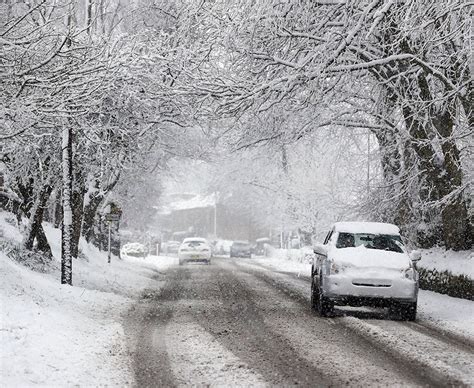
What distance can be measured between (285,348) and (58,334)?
336 centimetres

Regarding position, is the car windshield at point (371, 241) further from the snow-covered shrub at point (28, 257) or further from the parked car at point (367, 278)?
the snow-covered shrub at point (28, 257)

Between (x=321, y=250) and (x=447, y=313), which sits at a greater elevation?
(x=321, y=250)

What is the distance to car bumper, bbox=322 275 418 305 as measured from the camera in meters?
13.3

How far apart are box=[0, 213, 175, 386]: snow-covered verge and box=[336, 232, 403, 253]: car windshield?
4.91m

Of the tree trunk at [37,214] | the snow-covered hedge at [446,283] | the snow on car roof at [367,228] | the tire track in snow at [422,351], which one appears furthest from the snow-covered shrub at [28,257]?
the snow-covered hedge at [446,283]

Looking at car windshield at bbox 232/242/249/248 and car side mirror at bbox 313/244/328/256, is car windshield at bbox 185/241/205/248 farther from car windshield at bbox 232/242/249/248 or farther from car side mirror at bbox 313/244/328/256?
car side mirror at bbox 313/244/328/256

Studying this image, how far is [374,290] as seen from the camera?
43.7 ft

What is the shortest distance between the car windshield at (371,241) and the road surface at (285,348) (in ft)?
4.70

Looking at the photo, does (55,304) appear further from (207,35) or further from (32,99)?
(207,35)

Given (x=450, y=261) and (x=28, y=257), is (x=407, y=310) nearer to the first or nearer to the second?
(x=450, y=261)

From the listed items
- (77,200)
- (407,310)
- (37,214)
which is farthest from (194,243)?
(407,310)

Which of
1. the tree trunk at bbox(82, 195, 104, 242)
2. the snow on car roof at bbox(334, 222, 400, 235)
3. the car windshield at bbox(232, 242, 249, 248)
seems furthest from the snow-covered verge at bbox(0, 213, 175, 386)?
the car windshield at bbox(232, 242, 249, 248)

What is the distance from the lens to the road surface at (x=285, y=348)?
7.90 meters

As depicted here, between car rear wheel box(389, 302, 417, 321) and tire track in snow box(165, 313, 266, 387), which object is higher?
car rear wheel box(389, 302, 417, 321)
